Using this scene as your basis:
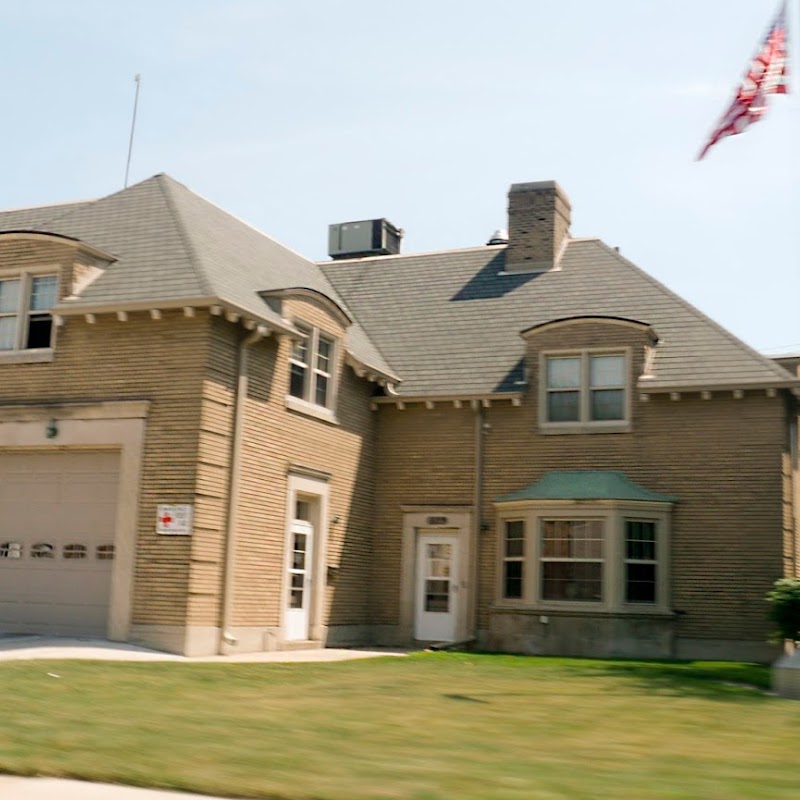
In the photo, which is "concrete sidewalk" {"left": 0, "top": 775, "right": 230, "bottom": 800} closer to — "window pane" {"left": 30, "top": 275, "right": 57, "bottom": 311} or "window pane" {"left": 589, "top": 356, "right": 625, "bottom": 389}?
"window pane" {"left": 30, "top": 275, "right": 57, "bottom": 311}

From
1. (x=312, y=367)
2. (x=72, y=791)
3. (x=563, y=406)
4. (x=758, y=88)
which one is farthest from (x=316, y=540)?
(x=72, y=791)

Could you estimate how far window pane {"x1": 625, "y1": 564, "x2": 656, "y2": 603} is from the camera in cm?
2141

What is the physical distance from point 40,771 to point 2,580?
12550mm

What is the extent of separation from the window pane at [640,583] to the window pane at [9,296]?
1216cm

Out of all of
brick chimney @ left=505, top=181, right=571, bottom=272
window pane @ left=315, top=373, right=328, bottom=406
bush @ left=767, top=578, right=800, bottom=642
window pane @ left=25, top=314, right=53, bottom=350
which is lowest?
bush @ left=767, top=578, right=800, bottom=642

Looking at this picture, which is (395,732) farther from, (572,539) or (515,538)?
(515,538)

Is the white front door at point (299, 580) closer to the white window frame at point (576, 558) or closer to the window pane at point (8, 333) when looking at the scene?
the white window frame at point (576, 558)

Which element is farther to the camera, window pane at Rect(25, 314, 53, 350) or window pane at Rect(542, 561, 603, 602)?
window pane at Rect(542, 561, 603, 602)

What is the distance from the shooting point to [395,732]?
9.52 meters

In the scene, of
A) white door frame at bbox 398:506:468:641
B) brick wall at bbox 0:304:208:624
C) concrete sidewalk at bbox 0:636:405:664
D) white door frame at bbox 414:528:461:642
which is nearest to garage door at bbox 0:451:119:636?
concrete sidewalk at bbox 0:636:405:664

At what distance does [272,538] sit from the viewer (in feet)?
65.7

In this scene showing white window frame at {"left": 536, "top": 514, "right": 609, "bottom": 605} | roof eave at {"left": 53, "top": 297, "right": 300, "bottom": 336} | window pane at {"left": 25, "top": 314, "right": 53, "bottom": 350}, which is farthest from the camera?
white window frame at {"left": 536, "top": 514, "right": 609, "bottom": 605}

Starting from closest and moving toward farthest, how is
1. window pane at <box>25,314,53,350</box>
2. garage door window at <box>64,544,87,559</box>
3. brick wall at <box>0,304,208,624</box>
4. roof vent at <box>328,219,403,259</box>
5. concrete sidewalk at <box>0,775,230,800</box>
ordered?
concrete sidewalk at <box>0,775,230,800</box>
brick wall at <box>0,304,208,624</box>
garage door window at <box>64,544,87,559</box>
window pane at <box>25,314,53,350</box>
roof vent at <box>328,219,403,259</box>

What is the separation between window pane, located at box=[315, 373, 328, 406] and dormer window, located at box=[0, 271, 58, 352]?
5.25 metres
